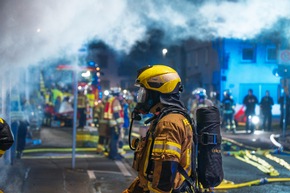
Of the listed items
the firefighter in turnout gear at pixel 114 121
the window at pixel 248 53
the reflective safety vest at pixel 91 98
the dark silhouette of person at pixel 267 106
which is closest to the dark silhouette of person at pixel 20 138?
the firefighter in turnout gear at pixel 114 121

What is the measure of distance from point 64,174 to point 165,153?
6327mm

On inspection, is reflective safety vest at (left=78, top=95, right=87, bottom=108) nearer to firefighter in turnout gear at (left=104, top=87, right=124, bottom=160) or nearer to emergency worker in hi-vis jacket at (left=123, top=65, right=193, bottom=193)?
firefighter in turnout gear at (left=104, top=87, right=124, bottom=160)

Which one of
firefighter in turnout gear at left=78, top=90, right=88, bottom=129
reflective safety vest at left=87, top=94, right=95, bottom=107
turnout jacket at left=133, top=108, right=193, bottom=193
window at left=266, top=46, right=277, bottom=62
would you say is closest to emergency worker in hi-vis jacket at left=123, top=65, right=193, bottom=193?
turnout jacket at left=133, top=108, right=193, bottom=193

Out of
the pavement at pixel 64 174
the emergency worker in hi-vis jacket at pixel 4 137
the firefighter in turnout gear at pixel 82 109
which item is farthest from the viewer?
the firefighter in turnout gear at pixel 82 109

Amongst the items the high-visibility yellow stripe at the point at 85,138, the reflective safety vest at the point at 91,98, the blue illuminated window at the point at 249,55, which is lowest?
the high-visibility yellow stripe at the point at 85,138

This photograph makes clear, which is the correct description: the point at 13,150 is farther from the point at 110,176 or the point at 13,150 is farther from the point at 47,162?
the point at 110,176

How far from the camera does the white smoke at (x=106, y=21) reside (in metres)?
7.29

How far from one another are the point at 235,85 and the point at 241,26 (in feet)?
71.8

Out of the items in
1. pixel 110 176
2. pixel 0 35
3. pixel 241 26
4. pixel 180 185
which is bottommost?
pixel 110 176

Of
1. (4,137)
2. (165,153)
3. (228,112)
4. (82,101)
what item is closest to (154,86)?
(165,153)

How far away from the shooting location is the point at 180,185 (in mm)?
3846

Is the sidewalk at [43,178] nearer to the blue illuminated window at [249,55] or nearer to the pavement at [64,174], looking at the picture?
the pavement at [64,174]

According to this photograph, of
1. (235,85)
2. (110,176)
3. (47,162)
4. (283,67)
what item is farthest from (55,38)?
(235,85)

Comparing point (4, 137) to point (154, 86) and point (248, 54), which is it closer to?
point (154, 86)
